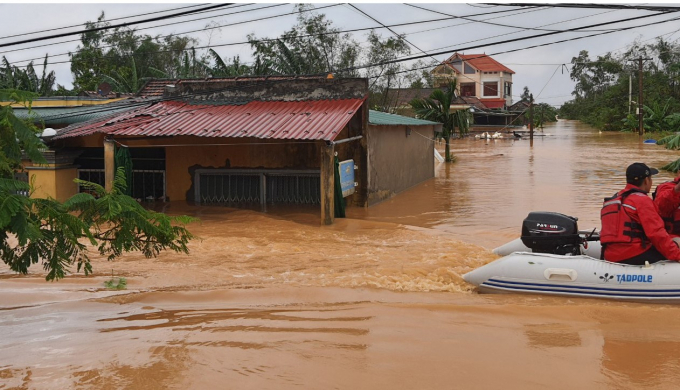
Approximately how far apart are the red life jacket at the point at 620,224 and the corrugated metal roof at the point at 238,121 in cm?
706

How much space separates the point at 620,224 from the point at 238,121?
10.3 meters

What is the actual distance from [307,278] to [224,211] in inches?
289

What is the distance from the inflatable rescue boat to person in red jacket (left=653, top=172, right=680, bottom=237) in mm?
720

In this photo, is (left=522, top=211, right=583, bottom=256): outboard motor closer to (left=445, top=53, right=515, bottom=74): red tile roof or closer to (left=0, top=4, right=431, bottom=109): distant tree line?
(left=0, top=4, right=431, bottom=109): distant tree line

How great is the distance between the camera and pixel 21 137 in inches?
251

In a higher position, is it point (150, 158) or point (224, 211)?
point (150, 158)

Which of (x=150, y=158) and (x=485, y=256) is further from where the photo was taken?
(x=150, y=158)

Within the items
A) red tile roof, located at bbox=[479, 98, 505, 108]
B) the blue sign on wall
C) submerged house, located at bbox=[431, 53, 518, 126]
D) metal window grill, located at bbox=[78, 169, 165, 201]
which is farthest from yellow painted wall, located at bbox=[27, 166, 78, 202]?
red tile roof, located at bbox=[479, 98, 505, 108]

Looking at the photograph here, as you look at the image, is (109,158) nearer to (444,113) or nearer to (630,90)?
(444,113)

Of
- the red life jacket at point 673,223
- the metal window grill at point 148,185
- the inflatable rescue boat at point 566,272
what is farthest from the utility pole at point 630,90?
the inflatable rescue boat at point 566,272

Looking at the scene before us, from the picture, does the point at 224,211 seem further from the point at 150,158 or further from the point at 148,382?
the point at 148,382

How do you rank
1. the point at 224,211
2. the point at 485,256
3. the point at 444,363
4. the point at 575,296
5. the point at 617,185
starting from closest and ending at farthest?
1. the point at 444,363
2. the point at 575,296
3. the point at 485,256
4. the point at 224,211
5. the point at 617,185

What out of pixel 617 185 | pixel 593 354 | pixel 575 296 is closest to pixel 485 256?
pixel 575 296

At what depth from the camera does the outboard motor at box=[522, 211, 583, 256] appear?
29.0 ft
